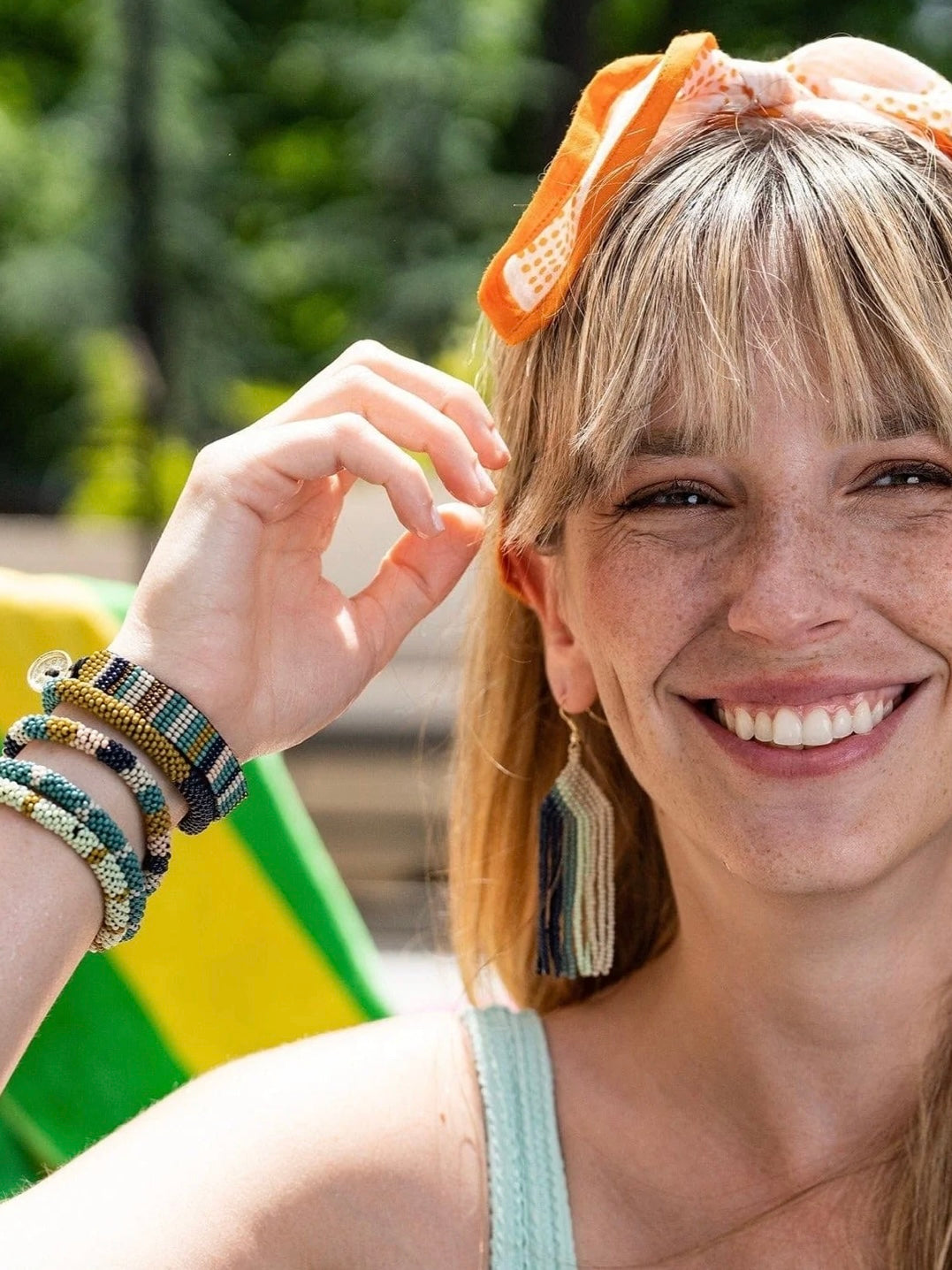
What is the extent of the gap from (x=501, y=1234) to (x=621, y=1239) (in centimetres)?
13

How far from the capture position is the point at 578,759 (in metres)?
2.05

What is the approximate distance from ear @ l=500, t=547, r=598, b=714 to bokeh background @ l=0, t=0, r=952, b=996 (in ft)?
29.3

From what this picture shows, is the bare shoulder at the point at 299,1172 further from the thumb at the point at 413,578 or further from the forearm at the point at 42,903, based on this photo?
the thumb at the point at 413,578

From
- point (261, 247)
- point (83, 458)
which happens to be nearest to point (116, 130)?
point (261, 247)

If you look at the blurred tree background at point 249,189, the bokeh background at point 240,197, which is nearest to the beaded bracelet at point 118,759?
the bokeh background at point 240,197

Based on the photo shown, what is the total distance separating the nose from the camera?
1596 millimetres

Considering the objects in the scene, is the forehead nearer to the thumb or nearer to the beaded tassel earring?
the thumb

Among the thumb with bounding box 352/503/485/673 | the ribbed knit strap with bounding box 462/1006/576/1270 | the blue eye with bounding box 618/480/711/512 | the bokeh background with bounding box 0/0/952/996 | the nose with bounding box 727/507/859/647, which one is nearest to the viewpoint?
the nose with bounding box 727/507/859/647

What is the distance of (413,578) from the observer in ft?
6.47

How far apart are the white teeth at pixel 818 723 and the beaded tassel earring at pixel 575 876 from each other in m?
0.40

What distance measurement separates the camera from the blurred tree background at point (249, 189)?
12875mm

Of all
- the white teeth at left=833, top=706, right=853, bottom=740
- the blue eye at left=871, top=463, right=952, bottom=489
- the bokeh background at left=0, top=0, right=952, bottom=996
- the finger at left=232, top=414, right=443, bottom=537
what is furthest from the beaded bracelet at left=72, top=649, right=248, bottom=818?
the bokeh background at left=0, top=0, right=952, bottom=996

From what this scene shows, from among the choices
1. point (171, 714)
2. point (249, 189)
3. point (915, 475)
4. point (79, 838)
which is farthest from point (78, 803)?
point (249, 189)

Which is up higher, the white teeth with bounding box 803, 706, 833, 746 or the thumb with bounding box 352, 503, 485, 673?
the thumb with bounding box 352, 503, 485, 673
